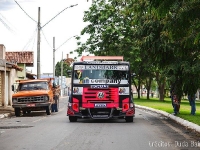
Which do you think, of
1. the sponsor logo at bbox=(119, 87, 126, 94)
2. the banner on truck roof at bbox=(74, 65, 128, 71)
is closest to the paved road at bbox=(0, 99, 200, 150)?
the sponsor logo at bbox=(119, 87, 126, 94)

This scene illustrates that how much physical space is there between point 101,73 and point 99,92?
0.87 metres

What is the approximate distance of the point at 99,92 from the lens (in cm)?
1923

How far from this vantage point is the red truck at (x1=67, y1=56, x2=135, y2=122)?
19.2m

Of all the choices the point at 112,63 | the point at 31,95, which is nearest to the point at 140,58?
the point at 31,95

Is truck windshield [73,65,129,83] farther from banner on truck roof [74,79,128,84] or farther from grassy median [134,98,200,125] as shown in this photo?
grassy median [134,98,200,125]

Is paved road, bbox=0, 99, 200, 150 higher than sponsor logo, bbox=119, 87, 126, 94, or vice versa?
sponsor logo, bbox=119, 87, 126, 94

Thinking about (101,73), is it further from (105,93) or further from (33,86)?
(33,86)

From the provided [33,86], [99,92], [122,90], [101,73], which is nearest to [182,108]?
[33,86]

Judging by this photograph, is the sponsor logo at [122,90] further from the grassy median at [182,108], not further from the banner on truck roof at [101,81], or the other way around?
the grassy median at [182,108]

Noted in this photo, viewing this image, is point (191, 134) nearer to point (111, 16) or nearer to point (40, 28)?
point (40, 28)

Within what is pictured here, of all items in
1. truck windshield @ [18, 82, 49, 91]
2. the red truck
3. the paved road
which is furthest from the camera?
truck windshield @ [18, 82, 49, 91]

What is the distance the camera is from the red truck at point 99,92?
19.2 meters

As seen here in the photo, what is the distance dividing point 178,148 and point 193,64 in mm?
9184

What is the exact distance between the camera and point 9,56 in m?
59.1
